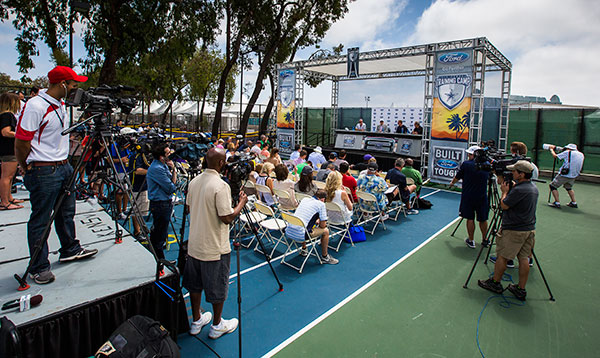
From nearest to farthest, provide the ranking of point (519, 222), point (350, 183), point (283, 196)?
point (519, 222), point (283, 196), point (350, 183)

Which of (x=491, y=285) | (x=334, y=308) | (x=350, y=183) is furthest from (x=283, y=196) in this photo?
(x=491, y=285)

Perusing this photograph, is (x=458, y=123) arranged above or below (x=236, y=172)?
above

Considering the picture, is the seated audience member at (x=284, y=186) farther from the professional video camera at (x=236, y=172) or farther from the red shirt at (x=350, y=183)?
the professional video camera at (x=236, y=172)

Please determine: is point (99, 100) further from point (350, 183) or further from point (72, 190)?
point (350, 183)

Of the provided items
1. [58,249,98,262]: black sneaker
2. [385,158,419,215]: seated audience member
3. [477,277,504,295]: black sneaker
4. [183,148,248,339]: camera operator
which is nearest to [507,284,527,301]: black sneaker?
[477,277,504,295]: black sneaker

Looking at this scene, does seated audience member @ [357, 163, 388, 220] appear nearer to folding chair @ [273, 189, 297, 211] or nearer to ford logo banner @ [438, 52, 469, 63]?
folding chair @ [273, 189, 297, 211]

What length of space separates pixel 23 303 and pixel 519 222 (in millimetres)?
5104

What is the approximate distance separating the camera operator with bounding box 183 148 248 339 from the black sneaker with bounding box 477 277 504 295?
3502 mm

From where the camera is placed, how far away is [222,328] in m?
3.29

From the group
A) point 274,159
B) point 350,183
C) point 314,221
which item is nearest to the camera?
point 314,221

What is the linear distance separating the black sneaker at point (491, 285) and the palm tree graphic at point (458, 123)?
7115 millimetres

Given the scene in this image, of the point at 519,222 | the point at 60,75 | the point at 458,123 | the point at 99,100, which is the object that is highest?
the point at 458,123

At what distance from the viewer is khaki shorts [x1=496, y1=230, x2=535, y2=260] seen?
4.05 meters

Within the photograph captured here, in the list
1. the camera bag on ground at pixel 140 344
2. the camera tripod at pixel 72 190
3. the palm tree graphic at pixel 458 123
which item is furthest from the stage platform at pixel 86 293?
the palm tree graphic at pixel 458 123
